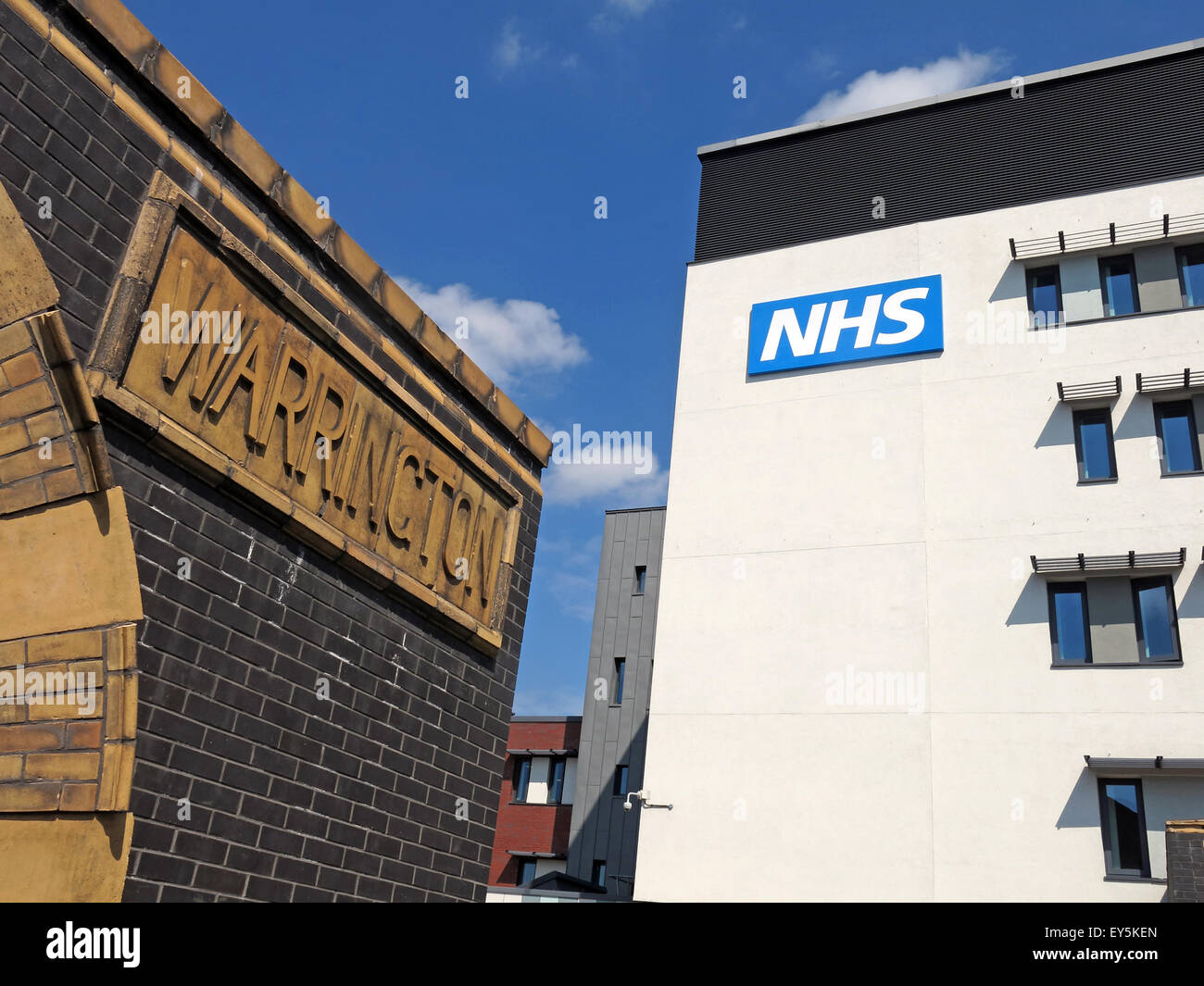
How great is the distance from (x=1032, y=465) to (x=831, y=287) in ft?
21.6

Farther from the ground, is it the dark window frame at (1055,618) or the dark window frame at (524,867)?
the dark window frame at (1055,618)

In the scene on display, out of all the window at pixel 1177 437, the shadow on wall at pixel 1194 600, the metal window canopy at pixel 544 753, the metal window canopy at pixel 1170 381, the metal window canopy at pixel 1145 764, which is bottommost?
the metal window canopy at pixel 1145 764

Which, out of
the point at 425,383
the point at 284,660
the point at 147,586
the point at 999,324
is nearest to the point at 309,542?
the point at 284,660

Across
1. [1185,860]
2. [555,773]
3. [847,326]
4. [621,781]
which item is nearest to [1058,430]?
[847,326]

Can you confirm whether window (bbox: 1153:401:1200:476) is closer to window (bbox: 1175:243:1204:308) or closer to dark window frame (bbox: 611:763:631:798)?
window (bbox: 1175:243:1204:308)

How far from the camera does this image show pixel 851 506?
20.3 m

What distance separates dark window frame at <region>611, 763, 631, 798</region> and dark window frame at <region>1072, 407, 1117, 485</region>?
19.6m

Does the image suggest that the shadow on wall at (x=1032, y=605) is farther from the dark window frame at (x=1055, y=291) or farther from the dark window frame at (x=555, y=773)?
the dark window frame at (x=555, y=773)

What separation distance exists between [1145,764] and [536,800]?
2419 centimetres

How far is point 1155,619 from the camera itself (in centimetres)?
1725

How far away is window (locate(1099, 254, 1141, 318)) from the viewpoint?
1967 centimetres

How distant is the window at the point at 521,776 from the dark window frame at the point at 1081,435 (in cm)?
2422

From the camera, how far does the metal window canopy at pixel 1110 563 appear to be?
1705 centimetres

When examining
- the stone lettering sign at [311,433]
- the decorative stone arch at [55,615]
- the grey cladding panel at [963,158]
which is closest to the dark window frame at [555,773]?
the grey cladding panel at [963,158]
